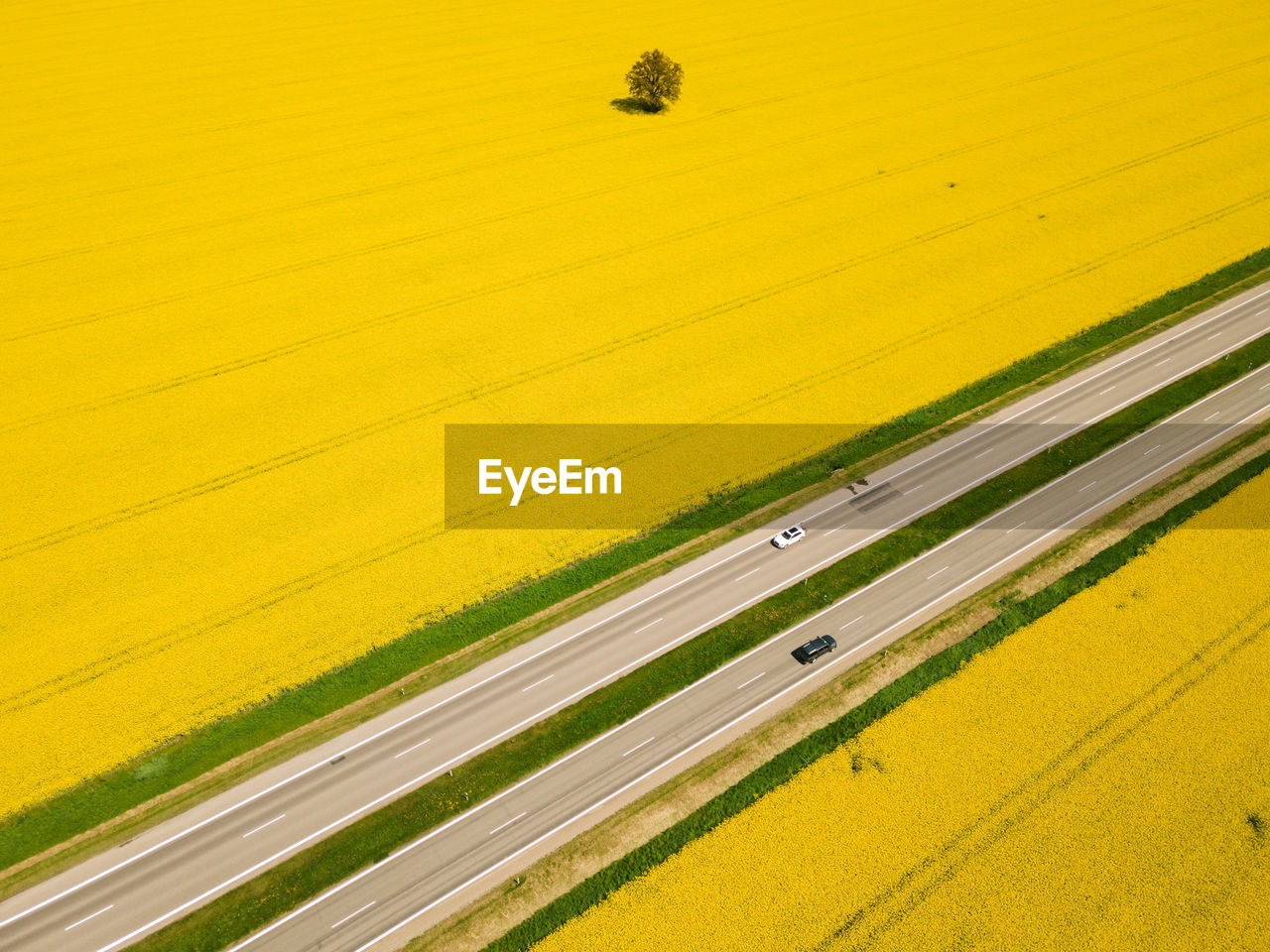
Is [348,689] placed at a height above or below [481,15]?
below

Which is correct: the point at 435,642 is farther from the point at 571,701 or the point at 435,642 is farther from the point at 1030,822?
the point at 1030,822

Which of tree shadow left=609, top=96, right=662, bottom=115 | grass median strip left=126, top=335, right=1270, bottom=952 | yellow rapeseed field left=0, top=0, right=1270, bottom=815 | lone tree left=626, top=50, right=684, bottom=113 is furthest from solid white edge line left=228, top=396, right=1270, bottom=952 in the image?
tree shadow left=609, top=96, right=662, bottom=115

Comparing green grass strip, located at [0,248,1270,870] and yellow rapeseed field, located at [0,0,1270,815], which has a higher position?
yellow rapeseed field, located at [0,0,1270,815]

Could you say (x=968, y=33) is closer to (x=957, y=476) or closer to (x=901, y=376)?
(x=901, y=376)

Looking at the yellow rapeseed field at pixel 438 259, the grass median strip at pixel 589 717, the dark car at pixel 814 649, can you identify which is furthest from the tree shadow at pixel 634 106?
the dark car at pixel 814 649

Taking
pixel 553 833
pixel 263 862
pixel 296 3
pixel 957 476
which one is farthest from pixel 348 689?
pixel 296 3

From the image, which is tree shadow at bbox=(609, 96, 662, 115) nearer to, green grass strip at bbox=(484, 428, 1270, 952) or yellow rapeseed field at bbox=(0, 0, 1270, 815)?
yellow rapeseed field at bbox=(0, 0, 1270, 815)

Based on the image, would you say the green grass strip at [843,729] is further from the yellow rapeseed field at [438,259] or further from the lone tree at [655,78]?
the lone tree at [655,78]
